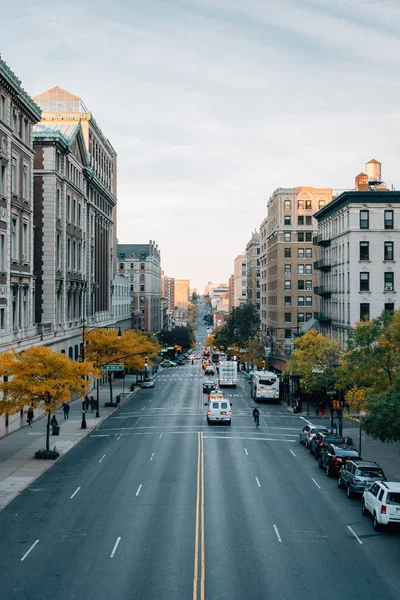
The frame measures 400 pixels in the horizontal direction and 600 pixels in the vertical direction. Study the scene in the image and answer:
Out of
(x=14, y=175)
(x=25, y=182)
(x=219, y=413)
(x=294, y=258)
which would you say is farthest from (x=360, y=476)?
(x=294, y=258)

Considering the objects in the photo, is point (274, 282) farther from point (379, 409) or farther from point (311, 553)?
point (311, 553)

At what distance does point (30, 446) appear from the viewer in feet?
133

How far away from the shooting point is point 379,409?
2683cm

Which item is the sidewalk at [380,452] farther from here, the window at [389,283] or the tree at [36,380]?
the tree at [36,380]

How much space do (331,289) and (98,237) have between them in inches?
1365

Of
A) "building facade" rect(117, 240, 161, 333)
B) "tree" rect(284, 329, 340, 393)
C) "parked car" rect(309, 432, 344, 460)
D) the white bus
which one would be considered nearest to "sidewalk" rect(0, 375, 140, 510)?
"parked car" rect(309, 432, 344, 460)

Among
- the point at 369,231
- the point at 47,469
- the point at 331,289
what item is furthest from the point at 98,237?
the point at 47,469

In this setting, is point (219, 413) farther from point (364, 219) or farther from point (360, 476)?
point (364, 219)

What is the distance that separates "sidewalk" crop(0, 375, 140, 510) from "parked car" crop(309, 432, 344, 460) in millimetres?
14579

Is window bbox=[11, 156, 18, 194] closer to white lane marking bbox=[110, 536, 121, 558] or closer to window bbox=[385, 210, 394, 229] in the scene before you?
white lane marking bbox=[110, 536, 121, 558]

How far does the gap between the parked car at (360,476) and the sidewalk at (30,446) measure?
1426 centimetres


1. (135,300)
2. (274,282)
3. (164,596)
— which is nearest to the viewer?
(164,596)

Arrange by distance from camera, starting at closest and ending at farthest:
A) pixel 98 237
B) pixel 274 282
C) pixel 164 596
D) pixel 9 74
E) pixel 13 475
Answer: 1. pixel 164 596
2. pixel 13 475
3. pixel 9 74
4. pixel 98 237
5. pixel 274 282

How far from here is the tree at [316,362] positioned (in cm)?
5310
